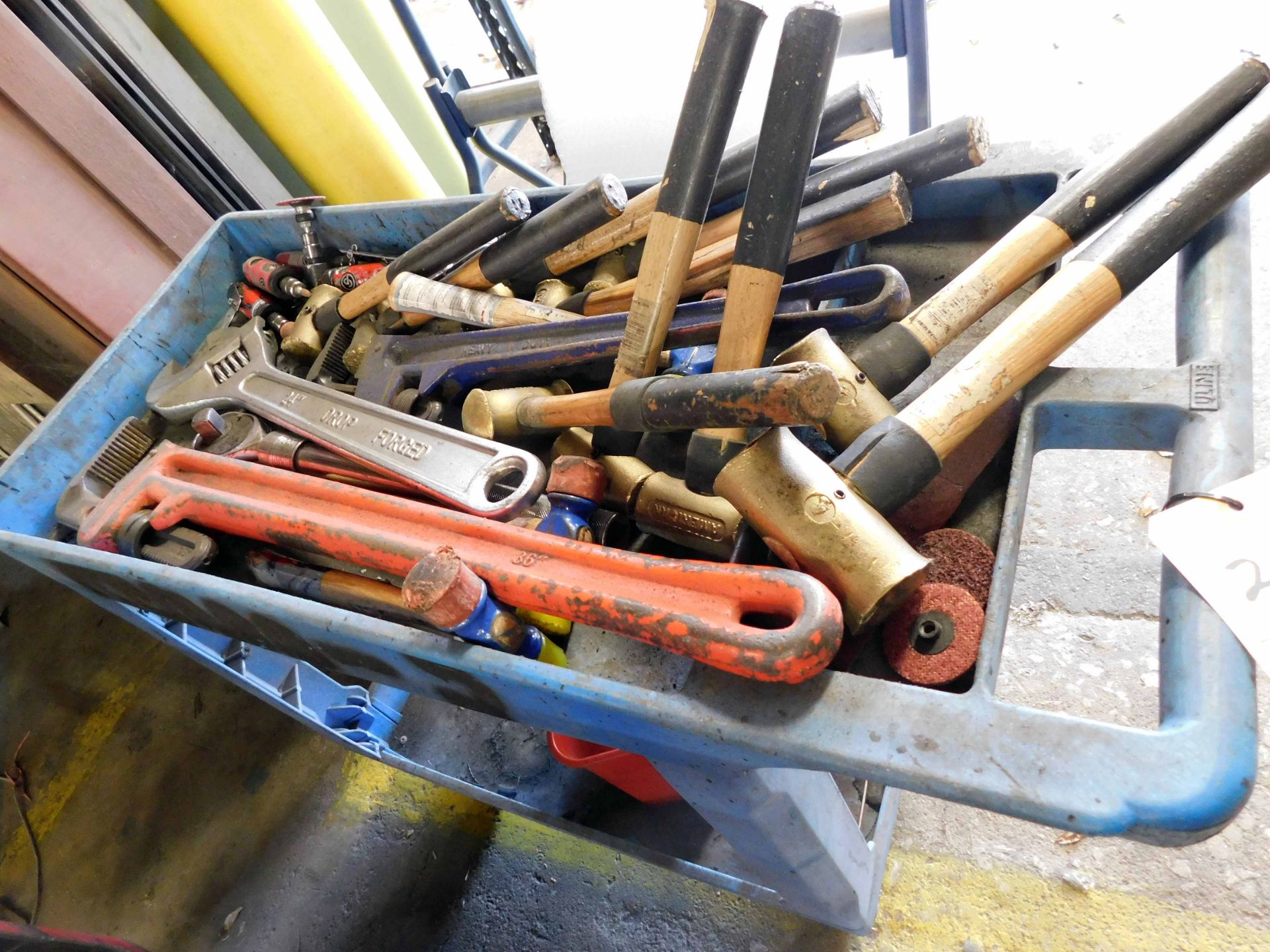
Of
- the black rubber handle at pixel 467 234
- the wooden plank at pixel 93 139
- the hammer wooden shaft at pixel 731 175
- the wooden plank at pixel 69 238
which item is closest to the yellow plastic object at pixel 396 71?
the wooden plank at pixel 93 139

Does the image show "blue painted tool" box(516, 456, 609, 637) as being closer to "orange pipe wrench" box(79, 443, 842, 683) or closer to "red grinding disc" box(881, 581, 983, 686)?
"orange pipe wrench" box(79, 443, 842, 683)

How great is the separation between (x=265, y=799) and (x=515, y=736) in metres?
0.66

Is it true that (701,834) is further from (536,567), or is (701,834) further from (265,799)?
(265,799)

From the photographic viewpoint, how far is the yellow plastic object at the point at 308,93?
1784mm

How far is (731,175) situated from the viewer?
96 cm

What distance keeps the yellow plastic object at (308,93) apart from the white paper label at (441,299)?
1173 mm

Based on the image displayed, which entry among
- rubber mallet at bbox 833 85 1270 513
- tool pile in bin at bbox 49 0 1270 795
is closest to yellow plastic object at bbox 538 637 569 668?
tool pile in bin at bbox 49 0 1270 795

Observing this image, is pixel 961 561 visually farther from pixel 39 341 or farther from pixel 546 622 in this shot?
pixel 39 341

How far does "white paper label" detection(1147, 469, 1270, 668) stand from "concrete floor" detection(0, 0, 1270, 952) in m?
0.59

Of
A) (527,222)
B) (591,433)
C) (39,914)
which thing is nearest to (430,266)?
(527,222)

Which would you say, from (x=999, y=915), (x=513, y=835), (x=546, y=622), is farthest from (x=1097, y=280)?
(x=513, y=835)

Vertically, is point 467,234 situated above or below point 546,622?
above

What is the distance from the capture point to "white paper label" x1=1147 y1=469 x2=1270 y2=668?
1.55 ft

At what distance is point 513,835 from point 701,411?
126cm
